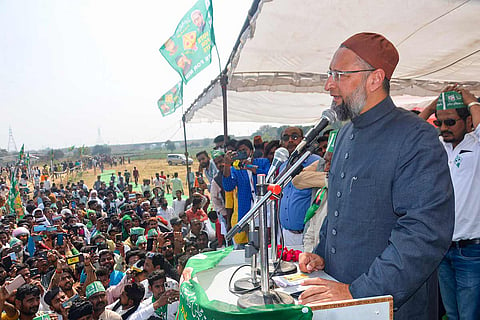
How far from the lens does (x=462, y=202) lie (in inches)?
102

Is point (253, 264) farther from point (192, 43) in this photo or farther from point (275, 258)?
point (192, 43)

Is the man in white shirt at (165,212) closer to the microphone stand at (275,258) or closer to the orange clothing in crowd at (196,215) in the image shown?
the orange clothing in crowd at (196,215)

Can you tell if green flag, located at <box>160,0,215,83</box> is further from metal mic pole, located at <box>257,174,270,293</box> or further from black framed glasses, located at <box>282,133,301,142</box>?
metal mic pole, located at <box>257,174,270,293</box>

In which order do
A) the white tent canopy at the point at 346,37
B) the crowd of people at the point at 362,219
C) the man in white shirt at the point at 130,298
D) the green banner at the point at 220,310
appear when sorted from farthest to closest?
1. the man in white shirt at the point at 130,298
2. the white tent canopy at the point at 346,37
3. the crowd of people at the point at 362,219
4. the green banner at the point at 220,310

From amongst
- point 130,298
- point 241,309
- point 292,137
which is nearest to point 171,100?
point 292,137

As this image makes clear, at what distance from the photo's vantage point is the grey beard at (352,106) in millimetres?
1442

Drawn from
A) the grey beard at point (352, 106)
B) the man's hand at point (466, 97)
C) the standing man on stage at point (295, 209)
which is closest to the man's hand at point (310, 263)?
the grey beard at point (352, 106)

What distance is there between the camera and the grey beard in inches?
56.8

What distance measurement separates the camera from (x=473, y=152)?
2.60 meters

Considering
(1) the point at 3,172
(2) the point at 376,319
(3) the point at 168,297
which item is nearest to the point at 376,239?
(2) the point at 376,319

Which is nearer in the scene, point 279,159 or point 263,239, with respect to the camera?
point 263,239

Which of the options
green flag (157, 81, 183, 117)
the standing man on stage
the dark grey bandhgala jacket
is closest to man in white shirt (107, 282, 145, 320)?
the standing man on stage

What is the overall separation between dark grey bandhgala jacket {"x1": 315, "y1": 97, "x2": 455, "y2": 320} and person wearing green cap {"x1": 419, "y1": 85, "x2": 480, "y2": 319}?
131 cm

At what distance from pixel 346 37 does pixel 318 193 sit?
1.92 m
